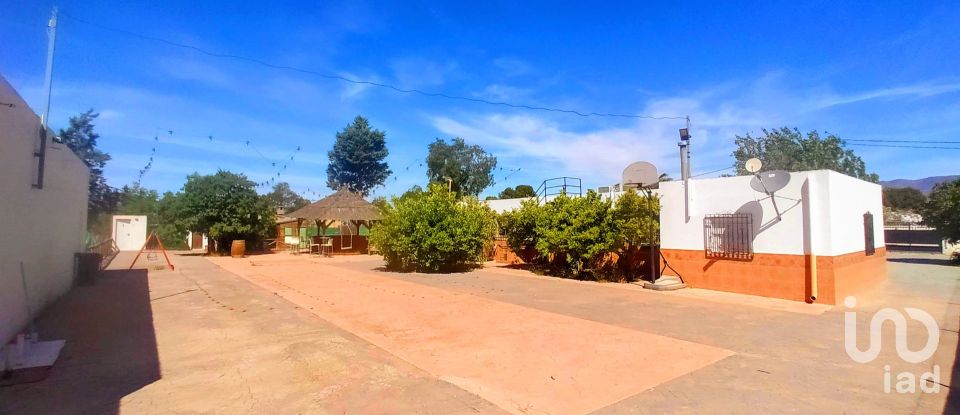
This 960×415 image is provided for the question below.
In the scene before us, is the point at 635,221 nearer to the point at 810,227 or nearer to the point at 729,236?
the point at 729,236

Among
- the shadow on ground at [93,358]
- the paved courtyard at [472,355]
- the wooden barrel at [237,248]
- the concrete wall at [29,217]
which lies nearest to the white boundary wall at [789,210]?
the paved courtyard at [472,355]

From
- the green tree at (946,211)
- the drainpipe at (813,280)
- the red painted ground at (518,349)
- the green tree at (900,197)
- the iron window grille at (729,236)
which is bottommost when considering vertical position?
the red painted ground at (518,349)

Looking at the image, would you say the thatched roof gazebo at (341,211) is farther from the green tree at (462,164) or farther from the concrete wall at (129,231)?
the green tree at (462,164)

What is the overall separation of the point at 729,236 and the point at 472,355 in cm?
852

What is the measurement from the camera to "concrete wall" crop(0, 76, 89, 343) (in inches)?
245

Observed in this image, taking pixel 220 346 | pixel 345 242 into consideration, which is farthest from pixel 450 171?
pixel 220 346

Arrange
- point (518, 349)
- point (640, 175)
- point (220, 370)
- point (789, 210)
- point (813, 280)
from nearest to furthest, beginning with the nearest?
point (220, 370) → point (518, 349) → point (813, 280) → point (789, 210) → point (640, 175)

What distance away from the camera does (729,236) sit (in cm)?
1171

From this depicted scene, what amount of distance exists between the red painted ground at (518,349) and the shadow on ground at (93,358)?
9.19 feet

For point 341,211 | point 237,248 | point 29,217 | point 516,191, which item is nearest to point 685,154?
point 29,217

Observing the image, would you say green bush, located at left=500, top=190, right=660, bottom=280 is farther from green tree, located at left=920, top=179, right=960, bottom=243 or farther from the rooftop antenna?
green tree, located at left=920, top=179, right=960, bottom=243

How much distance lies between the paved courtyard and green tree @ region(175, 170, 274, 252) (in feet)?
55.4

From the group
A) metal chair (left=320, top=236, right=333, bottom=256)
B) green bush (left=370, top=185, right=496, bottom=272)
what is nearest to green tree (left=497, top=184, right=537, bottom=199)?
metal chair (left=320, top=236, right=333, bottom=256)

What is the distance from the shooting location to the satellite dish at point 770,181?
10.5 m
